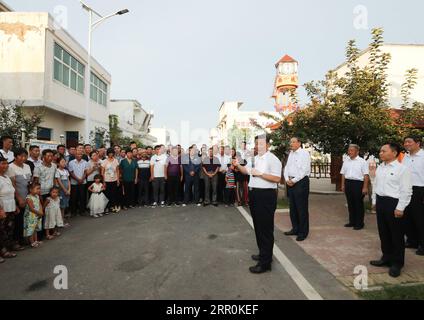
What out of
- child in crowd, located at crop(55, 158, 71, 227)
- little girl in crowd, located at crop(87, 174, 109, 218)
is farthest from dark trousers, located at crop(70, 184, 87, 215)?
child in crowd, located at crop(55, 158, 71, 227)

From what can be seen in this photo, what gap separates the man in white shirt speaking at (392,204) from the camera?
4066mm

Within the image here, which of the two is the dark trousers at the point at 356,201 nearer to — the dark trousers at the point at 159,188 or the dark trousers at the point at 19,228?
the dark trousers at the point at 159,188

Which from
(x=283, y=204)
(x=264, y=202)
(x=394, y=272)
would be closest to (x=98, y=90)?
(x=283, y=204)

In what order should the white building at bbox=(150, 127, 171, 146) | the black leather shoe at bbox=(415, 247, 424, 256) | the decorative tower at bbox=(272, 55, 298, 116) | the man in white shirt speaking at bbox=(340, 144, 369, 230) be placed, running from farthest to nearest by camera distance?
the white building at bbox=(150, 127, 171, 146), the decorative tower at bbox=(272, 55, 298, 116), the man in white shirt speaking at bbox=(340, 144, 369, 230), the black leather shoe at bbox=(415, 247, 424, 256)

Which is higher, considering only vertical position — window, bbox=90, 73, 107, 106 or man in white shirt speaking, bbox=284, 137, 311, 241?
window, bbox=90, 73, 107, 106

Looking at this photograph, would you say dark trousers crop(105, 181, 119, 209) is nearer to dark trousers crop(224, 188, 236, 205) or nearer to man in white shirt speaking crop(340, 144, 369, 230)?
dark trousers crop(224, 188, 236, 205)

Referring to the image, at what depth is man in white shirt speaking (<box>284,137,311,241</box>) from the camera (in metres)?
5.97

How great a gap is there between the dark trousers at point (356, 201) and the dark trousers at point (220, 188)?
418cm

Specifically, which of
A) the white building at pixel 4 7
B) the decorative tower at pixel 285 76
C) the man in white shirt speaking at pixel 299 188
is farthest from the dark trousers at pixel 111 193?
the decorative tower at pixel 285 76

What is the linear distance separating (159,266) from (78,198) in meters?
5.01
